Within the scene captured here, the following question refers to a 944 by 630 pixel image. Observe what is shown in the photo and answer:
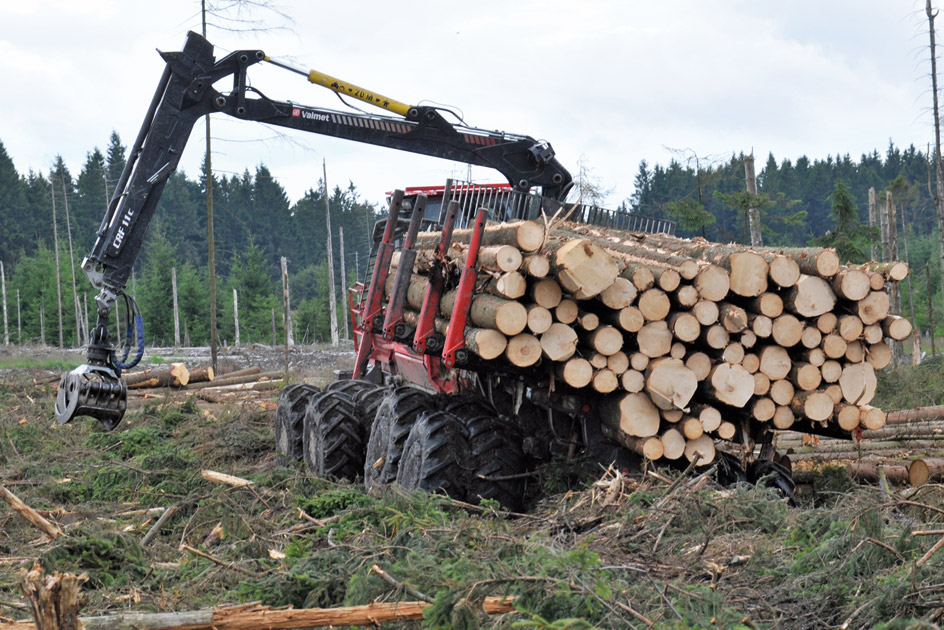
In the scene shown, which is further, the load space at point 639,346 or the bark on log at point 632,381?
the bark on log at point 632,381

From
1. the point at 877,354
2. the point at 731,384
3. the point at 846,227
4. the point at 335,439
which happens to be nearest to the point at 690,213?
the point at 846,227

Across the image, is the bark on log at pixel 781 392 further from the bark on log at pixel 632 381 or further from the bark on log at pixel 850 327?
the bark on log at pixel 632 381

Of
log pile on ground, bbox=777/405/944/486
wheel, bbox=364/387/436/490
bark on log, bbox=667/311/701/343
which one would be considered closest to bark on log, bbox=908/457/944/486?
log pile on ground, bbox=777/405/944/486

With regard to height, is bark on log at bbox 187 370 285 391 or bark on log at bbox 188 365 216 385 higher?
bark on log at bbox 188 365 216 385

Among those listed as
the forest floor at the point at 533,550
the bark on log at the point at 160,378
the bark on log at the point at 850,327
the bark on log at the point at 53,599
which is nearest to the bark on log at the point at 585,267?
the forest floor at the point at 533,550

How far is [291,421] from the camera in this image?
→ 35.7ft

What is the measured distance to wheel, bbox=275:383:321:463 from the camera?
423 inches

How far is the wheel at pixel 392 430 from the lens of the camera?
309 inches

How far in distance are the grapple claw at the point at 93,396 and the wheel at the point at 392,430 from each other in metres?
3.08

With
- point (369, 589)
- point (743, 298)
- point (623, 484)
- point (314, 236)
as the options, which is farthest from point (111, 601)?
point (314, 236)

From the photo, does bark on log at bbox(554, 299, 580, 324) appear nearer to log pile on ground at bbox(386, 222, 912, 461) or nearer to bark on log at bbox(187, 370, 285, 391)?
log pile on ground at bbox(386, 222, 912, 461)

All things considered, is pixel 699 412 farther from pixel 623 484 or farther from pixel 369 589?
pixel 369 589

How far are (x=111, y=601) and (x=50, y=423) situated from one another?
9925mm

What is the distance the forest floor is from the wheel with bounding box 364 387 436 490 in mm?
490
